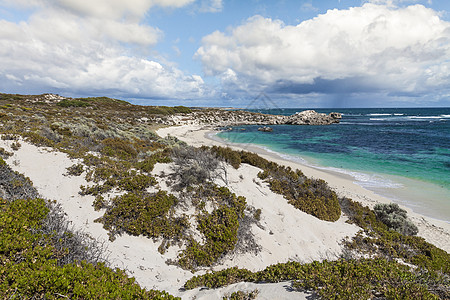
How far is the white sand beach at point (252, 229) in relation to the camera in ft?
16.5

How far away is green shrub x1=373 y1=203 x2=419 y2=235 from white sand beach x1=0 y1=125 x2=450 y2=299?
761 mm

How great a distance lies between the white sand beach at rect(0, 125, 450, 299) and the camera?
504 centimetres

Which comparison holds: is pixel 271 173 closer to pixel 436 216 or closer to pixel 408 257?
pixel 408 257

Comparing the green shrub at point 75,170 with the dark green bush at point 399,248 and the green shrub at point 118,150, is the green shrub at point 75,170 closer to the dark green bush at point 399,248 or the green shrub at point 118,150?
the green shrub at point 118,150

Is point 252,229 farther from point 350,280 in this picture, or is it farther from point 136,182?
point 136,182

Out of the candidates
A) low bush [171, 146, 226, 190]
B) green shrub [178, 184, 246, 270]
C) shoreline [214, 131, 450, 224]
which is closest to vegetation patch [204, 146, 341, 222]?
low bush [171, 146, 226, 190]

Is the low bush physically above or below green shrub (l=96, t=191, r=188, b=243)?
above

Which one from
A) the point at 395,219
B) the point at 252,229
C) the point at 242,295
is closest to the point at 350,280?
the point at 242,295

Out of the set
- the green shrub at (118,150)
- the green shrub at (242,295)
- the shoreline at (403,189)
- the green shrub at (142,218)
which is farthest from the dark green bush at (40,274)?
the shoreline at (403,189)

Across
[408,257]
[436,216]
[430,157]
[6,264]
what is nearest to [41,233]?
[6,264]

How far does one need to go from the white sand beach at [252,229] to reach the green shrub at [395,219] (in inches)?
29.9

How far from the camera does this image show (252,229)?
7.32m

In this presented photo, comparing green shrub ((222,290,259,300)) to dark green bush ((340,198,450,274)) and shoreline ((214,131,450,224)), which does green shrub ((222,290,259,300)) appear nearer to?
dark green bush ((340,198,450,274))

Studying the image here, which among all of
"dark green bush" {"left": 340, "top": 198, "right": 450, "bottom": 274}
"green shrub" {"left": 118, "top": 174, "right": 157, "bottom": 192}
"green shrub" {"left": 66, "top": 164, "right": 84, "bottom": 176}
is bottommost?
"dark green bush" {"left": 340, "top": 198, "right": 450, "bottom": 274}
